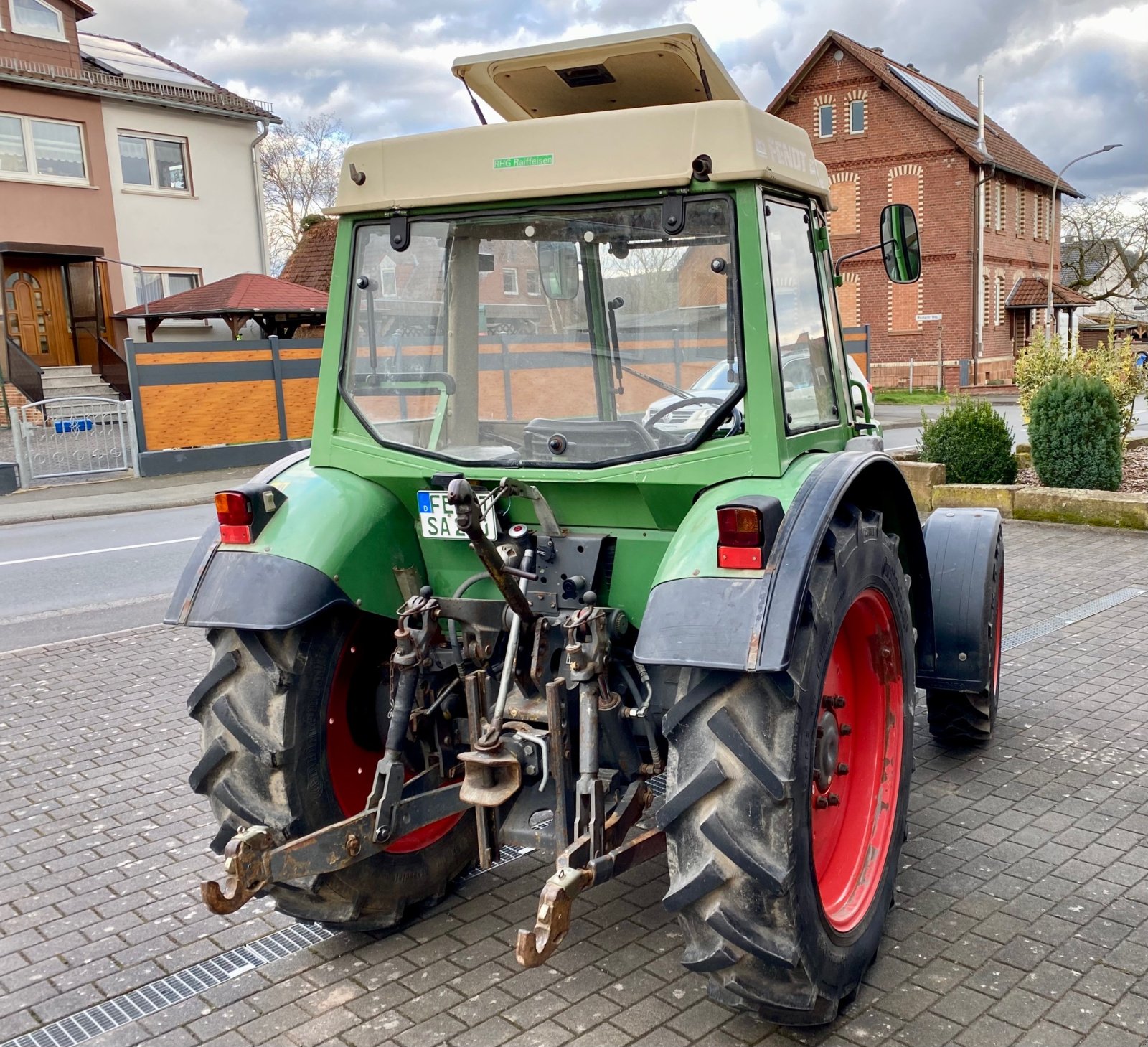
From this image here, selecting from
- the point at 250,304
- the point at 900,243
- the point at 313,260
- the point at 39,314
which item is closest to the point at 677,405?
the point at 900,243

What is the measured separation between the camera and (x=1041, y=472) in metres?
11.6

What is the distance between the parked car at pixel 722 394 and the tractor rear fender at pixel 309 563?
897 mm

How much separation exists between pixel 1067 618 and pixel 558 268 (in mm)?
5406

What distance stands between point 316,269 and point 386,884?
31.7 m

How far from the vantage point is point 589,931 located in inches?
146

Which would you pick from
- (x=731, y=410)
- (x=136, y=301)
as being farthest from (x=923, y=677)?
(x=136, y=301)

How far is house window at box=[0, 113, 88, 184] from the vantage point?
27.1 meters

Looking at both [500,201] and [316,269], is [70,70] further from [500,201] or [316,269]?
[500,201]

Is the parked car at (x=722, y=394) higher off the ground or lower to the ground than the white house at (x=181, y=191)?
lower

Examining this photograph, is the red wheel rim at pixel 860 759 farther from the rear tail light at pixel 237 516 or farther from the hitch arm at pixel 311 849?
the rear tail light at pixel 237 516

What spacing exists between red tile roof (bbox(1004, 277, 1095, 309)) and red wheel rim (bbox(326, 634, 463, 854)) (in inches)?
1699

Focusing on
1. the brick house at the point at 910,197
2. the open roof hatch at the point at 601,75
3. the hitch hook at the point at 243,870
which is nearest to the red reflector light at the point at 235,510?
the hitch hook at the point at 243,870

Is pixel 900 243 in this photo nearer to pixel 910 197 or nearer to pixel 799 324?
pixel 799 324

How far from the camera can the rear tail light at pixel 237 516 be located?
3400mm
